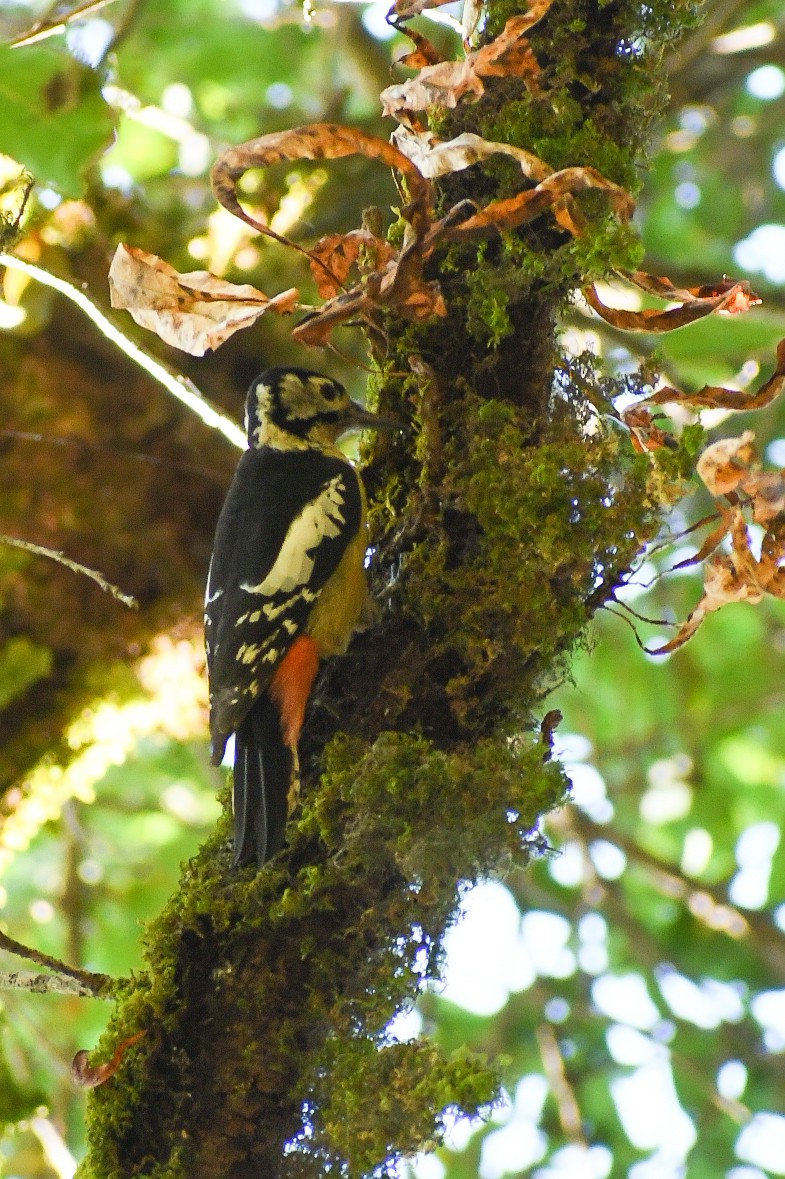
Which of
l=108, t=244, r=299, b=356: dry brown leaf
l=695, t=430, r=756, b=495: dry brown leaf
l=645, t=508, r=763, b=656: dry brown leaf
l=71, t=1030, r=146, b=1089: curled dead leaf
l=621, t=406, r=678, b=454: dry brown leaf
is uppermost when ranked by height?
l=108, t=244, r=299, b=356: dry brown leaf

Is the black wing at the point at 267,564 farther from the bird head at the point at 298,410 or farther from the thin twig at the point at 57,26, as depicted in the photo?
the thin twig at the point at 57,26

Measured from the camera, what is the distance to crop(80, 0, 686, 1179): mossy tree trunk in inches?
67.9

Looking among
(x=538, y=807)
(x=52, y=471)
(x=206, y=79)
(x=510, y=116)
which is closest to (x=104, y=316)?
(x=510, y=116)

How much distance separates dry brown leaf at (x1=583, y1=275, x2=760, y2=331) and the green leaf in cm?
83

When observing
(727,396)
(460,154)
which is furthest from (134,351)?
(727,396)

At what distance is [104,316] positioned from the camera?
228cm

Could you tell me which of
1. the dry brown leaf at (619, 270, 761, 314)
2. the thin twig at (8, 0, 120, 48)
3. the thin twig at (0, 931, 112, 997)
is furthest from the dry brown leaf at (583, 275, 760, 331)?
the thin twig at (0, 931, 112, 997)

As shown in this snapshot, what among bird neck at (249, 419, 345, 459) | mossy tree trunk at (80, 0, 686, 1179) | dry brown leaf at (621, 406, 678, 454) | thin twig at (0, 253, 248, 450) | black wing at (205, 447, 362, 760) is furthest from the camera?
bird neck at (249, 419, 345, 459)

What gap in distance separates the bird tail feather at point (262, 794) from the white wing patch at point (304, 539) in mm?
406

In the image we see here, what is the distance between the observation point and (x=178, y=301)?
206 cm

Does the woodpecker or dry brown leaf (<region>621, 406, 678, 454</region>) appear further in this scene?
the woodpecker

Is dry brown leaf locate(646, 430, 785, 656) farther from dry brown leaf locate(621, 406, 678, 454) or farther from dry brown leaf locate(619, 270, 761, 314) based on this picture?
dry brown leaf locate(619, 270, 761, 314)

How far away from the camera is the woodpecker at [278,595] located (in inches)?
81.4

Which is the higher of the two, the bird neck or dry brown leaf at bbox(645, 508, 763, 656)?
the bird neck
